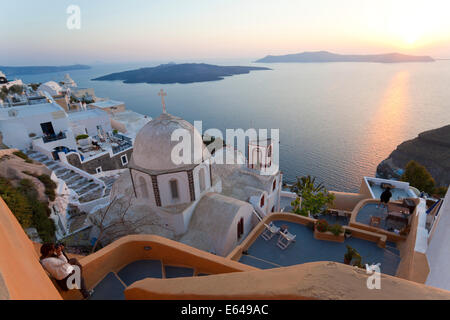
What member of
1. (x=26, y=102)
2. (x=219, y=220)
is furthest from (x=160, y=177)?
(x=26, y=102)

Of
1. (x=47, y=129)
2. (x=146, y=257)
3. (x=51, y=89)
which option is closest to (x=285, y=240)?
(x=146, y=257)

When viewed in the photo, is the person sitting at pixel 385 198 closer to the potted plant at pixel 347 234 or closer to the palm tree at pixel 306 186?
the potted plant at pixel 347 234

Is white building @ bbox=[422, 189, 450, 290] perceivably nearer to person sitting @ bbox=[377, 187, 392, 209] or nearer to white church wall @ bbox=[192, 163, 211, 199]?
person sitting @ bbox=[377, 187, 392, 209]

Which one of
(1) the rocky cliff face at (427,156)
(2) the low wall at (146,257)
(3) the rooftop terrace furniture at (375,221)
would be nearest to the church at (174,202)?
(2) the low wall at (146,257)

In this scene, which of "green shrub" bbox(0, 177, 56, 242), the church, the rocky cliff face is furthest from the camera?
the rocky cliff face

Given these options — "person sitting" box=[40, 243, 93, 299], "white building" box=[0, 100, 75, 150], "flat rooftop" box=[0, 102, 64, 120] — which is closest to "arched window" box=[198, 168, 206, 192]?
"person sitting" box=[40, 243, 93, 299]

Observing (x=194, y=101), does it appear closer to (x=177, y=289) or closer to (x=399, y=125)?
(x=399, y=125)
